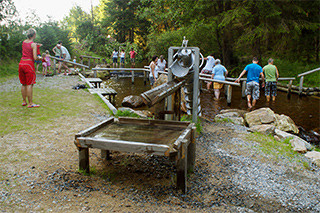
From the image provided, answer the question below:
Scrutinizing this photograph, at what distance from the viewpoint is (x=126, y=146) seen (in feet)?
11.0

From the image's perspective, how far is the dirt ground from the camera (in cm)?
321

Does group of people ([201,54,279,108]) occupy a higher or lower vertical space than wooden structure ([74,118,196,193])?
higher

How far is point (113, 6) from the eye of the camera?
3547 cm

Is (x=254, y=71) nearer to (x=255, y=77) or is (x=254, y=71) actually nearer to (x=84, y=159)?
(x=255, y=77)

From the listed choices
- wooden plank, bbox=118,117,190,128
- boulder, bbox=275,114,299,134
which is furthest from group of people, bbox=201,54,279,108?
wooden plank, bbox=118,117,190,128

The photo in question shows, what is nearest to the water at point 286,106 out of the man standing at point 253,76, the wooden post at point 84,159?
the man standing at point 253,76

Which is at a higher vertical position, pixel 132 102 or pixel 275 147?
pixel 132 102

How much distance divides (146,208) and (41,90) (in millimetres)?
8563

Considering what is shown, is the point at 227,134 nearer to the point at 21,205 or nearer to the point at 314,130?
the point at 314,130

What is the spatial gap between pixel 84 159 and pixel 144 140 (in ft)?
3.09

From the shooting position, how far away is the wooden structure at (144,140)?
3.35 meters

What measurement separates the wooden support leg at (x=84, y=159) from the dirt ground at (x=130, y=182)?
100 mm

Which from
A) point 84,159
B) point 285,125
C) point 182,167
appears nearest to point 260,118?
point 285,125

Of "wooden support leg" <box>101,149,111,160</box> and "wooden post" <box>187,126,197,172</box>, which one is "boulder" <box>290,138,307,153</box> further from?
"wooden support leg" <box>101,149,111,160</box>
